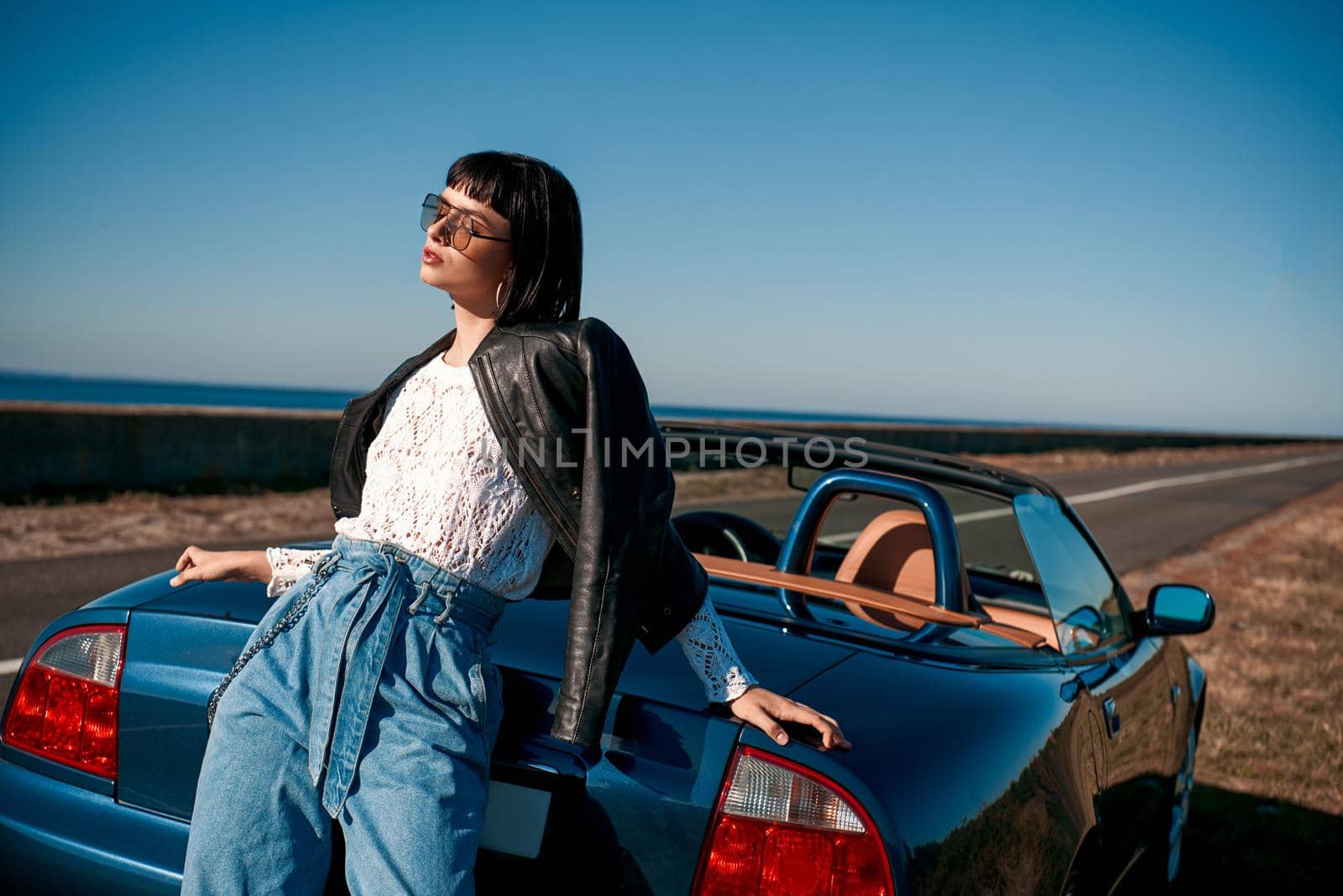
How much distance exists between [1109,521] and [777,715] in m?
14.4

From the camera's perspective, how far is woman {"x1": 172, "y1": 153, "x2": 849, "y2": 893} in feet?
4.82

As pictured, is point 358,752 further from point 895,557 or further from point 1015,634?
point 895,557

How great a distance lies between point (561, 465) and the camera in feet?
5.43

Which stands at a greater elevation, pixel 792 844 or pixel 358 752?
pixel 358 752

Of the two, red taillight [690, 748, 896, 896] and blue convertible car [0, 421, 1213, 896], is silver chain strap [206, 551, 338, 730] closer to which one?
blue convertible car [0, 421, 1213, 896]

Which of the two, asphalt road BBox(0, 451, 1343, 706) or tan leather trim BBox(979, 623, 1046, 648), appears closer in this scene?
tan leather trim BBox(979, 623, 1046, 648)

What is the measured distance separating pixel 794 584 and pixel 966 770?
2.80 ft

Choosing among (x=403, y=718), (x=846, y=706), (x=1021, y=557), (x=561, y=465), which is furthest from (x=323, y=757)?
(x=1021, y=557)

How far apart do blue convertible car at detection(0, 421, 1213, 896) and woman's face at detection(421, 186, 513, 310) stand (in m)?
0.63

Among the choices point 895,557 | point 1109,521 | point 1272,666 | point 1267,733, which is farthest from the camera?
point 1109,521

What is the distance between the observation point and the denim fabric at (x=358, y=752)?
1.44 m

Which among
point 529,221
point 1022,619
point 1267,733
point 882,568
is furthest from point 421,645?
point 1267,733

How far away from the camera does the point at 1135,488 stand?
21.6 metres

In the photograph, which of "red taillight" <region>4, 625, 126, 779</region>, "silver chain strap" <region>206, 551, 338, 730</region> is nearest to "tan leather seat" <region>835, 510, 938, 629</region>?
"silver chain strap" <region>206, 551, 338, 730</region>
